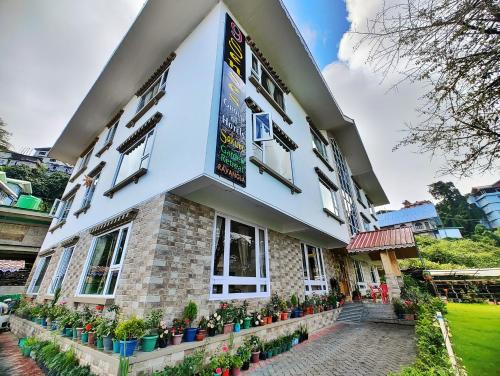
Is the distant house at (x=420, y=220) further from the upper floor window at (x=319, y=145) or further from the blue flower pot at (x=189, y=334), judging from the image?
the blue flower pot at (x=189, y=334)

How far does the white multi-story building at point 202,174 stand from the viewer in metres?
5.17

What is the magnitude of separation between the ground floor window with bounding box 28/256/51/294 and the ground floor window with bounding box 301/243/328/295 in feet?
44.3

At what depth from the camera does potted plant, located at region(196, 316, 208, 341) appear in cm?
452

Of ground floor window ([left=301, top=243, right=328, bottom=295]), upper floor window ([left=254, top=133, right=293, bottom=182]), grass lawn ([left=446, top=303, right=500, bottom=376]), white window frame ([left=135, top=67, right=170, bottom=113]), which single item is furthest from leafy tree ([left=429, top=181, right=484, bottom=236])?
white window frame ([left=135, top=67, right=170, bottom=113])

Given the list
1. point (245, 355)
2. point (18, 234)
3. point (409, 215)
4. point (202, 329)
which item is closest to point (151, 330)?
point (202, 329)

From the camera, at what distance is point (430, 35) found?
3.16 m

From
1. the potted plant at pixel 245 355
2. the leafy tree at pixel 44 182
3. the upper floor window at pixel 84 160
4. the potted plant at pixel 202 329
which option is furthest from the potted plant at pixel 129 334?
the leafy tree at pixel 44 182

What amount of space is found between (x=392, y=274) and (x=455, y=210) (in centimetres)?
4824

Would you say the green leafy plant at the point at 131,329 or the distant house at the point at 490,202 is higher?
the distant house at the point at 490,202

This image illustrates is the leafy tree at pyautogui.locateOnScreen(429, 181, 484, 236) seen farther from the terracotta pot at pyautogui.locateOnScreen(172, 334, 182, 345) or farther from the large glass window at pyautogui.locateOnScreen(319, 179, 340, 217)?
the terracotta pot at pyautogui.locateOnScreen(172, 334, 182, 345)

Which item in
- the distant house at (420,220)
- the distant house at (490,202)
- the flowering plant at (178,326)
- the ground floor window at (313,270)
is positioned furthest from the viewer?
the distant house at (490,202)

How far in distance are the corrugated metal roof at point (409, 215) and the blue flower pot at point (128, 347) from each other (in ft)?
152

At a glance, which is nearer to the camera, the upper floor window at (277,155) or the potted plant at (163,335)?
the potted plant at (163,335)

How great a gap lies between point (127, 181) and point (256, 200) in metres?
4.16
